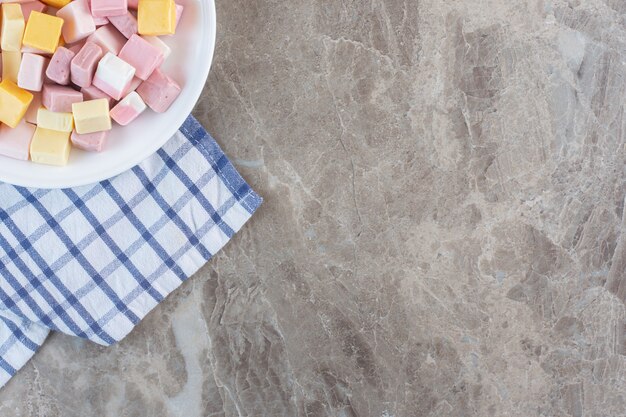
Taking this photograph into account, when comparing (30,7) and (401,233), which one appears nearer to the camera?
(30,7)

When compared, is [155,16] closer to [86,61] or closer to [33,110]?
[86,61]

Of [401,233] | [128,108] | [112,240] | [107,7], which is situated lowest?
[112,240]

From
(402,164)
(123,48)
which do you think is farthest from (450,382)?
(123,48)

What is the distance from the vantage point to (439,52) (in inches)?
43.0

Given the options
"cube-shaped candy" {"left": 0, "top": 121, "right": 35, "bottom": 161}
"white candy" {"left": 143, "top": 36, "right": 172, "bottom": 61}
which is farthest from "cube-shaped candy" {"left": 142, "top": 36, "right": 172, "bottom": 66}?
"cube-shaped candy" {"left": 0, "top": 121, "right": 35, "bottom": 161}

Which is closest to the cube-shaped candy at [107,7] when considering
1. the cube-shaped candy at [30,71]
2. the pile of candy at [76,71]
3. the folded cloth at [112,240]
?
the pile of candy at [76,71]

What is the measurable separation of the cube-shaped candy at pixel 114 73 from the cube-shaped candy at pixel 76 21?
0.05 m

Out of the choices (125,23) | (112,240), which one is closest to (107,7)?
(125,23)

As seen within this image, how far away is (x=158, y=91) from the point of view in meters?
0.96

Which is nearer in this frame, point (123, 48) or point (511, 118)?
point (123, 48)

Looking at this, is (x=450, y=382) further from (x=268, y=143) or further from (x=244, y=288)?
(x=268, y=143)

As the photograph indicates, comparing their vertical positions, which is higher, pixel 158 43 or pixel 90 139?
pixel 158 43

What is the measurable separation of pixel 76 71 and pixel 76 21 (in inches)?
2.7

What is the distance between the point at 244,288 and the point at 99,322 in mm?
246
